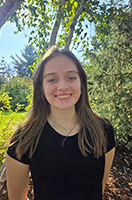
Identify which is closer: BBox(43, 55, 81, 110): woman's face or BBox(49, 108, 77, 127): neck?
BBox(43, 55, 81, 110): woman's face

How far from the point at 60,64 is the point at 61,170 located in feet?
2.44

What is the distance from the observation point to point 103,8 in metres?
2.44

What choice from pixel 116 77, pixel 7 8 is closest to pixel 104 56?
pixel 116 77

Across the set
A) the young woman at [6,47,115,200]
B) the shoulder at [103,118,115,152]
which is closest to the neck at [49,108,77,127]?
the young woman at [6,47,115,200]

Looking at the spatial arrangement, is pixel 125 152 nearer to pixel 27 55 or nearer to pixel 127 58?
pixel 127 58

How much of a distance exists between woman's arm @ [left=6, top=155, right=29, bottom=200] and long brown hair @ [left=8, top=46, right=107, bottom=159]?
7cm

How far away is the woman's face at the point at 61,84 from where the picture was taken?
1.06 m

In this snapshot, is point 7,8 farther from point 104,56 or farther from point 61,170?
point 104,56

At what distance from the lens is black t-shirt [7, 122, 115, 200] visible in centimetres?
101

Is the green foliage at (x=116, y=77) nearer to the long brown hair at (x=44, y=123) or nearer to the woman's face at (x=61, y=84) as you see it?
the long brown hair at (x=44, y=123)

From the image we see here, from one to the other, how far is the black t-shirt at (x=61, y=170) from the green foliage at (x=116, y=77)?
2.41 m

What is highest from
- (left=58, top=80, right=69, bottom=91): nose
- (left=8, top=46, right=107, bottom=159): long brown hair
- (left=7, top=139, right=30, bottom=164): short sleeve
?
(left=58, top=80, right=69, bottom=91): nose

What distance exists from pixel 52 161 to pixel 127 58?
3200mm

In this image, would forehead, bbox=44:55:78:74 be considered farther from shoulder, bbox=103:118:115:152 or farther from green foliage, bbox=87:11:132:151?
green foliage, bbox=87:11:132:151
